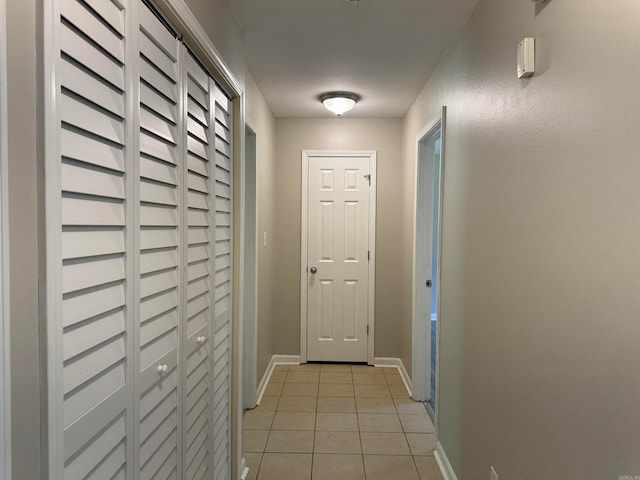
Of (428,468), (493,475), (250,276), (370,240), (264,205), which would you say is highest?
(264,205)

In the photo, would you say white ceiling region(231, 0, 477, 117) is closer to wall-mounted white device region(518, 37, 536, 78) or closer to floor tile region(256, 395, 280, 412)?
wall-mounted white device region(518, 37, 536, 78)

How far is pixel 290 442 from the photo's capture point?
2676 millimetres

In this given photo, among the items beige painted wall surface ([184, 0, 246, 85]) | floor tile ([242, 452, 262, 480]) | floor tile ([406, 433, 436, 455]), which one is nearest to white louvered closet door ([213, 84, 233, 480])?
beige painted wall surface ([184, 0, 246, 85])

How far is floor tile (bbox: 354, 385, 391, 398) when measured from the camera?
3.44m

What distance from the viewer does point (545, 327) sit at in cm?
128

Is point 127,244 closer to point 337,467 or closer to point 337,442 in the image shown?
point 337,467

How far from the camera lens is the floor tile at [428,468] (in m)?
2.33

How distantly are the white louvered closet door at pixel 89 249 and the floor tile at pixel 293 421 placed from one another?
1.94 metres

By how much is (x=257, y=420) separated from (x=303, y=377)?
0.89 metres

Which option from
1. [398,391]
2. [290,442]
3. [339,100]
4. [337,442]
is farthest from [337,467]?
[339,100]

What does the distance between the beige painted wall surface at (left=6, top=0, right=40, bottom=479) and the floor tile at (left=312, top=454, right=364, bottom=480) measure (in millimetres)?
1897

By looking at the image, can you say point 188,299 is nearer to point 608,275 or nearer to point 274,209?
point 608,275

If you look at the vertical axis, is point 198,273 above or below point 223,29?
below

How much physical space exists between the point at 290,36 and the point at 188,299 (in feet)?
5.11
